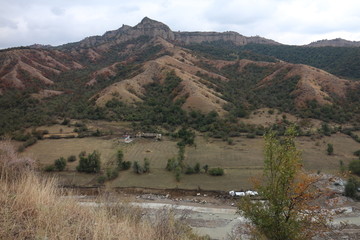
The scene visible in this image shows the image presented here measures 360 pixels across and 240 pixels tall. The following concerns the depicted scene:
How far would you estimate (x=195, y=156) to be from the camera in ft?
110

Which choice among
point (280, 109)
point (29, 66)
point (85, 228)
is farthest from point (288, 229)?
point (29, 66)

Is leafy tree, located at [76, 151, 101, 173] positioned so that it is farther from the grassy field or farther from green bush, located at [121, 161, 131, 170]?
green bush, located at [121, 161, 131, 170]

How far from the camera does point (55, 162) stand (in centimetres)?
2962

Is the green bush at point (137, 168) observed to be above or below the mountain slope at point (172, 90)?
below

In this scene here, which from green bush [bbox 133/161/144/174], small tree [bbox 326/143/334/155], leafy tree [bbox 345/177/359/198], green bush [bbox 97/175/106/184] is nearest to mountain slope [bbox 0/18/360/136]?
small tree [bbox 326/143/334/155]

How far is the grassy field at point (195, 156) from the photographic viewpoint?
27500 mm

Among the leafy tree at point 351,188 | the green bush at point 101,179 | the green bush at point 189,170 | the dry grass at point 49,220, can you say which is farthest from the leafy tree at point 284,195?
the green bush at point 101,179

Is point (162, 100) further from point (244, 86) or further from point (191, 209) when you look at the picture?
point (191, 209)

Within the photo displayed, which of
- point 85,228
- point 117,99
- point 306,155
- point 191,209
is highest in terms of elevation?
point 117,99

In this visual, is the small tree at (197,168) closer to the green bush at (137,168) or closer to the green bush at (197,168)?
the green bush at (197,168)

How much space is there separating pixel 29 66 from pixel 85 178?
7703 centimetres

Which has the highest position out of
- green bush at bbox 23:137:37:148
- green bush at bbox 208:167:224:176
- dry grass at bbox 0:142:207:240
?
dry grass at bbox 0:142:207:240

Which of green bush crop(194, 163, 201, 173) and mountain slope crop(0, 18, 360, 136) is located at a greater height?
mountain slope crop(0, 18, 360, 136)

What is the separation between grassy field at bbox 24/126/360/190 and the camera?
27.5m
